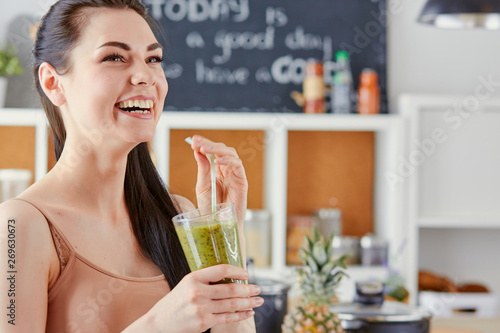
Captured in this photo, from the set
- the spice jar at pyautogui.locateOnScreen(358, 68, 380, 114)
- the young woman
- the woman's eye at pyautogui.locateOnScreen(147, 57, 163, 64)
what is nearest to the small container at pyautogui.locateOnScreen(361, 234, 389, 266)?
the spice jar at pyautogui.locateOnScreen(358, 68, 380, 114)

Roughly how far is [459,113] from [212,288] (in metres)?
2.81

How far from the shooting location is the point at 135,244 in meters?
1.26

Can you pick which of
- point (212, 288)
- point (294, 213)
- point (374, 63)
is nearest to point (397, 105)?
point (374, 63)

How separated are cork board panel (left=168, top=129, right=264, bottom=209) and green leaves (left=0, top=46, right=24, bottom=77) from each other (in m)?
0.86

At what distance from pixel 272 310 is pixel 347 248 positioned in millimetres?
1887

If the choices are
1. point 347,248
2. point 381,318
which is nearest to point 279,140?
point 347,248

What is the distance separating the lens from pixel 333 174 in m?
3.76

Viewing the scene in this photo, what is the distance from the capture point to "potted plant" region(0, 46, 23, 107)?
11.2 feet

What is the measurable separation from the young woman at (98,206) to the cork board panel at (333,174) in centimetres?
248

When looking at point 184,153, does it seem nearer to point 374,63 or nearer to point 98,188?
point 374,63

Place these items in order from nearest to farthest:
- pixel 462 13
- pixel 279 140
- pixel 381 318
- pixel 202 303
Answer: pixel 202 303 < pixel 381 318 < pixel 462 13 < pixel 279 140

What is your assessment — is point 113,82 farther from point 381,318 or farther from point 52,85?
point 381,318

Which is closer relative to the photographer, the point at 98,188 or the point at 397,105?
the point at 98,188

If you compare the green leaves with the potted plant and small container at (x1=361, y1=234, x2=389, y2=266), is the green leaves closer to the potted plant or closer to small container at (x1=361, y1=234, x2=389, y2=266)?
the potted plant
